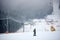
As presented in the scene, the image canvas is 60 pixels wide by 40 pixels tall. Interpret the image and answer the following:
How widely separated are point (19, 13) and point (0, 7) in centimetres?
32

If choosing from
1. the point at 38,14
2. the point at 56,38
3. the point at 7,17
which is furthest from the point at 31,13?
the point at 56,38

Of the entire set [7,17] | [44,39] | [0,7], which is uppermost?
[0,7]

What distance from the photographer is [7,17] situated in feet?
7.04

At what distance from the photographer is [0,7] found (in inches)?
84.2

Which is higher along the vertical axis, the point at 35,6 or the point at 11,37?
the point at 35,6

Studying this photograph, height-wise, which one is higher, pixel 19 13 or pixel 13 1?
pixel 13 1

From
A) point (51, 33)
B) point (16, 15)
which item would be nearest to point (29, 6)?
point (16, 15)

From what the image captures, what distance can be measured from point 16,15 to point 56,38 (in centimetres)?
76

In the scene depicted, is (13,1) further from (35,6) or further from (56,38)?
(56,38)

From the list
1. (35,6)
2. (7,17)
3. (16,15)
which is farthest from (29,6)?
(7,17)

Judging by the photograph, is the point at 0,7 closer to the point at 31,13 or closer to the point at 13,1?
the point at 13,1

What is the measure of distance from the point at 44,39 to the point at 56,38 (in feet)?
0.65

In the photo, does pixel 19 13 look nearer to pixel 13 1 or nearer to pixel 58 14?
pixel 13 1

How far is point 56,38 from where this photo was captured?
7.11 feet
